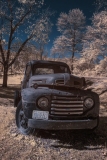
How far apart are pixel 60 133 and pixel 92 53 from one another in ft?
35.8

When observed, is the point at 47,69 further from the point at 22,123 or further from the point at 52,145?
the point at 52,145

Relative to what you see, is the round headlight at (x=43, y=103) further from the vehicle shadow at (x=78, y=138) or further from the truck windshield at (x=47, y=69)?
the truck windshield at (x=47, y=69)

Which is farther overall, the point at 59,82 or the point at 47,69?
the point at 47,69

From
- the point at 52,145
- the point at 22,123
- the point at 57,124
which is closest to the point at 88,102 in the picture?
the point at 57,124

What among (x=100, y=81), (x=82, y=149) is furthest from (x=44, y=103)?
(x=100, y=81)

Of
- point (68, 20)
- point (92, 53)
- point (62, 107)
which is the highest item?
point (68, 20)

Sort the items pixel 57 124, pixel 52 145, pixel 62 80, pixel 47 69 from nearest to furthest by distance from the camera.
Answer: pixel 57 124 → pixel 52 145 → pixel 62 80 → pixel 47 69

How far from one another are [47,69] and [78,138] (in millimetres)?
2569

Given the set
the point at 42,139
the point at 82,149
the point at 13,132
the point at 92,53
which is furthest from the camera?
the point at 92,53

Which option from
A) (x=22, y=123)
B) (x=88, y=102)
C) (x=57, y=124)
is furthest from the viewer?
(x=22, y=123)

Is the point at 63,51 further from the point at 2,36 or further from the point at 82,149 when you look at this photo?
the point at 82,149

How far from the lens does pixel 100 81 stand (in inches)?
637

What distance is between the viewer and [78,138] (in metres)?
4.51

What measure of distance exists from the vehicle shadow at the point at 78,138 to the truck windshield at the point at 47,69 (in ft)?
6.18
